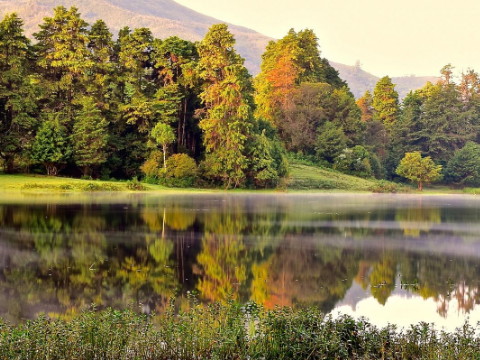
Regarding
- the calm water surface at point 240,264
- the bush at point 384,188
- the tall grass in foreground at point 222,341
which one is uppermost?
the tall grass in foreground at point 222,341

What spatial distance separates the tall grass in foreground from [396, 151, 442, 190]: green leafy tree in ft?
215

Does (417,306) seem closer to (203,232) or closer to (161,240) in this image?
(161,240)

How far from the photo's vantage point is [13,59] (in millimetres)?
51844

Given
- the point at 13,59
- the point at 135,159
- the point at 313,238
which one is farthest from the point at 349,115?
the point at 313,238

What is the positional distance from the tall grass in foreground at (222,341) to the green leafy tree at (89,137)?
146 feet

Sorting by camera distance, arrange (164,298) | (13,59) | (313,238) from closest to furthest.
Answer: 1. (164,298)
2. (313,238)
3. (13,59)

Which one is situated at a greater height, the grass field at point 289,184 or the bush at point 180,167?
the bush at point 180,167

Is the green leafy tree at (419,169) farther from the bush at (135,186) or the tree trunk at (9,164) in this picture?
the tree trunk at (9,164)

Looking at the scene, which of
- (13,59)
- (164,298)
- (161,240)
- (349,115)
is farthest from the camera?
(349,115)

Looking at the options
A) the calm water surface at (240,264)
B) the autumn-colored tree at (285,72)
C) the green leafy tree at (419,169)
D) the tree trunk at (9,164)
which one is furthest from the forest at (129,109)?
the calm water surface at (240,264)

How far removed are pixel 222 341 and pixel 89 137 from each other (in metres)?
46.4

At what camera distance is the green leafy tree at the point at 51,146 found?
4966 centimetres

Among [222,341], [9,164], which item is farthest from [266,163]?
[222,341]

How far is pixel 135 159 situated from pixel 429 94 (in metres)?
47.2
